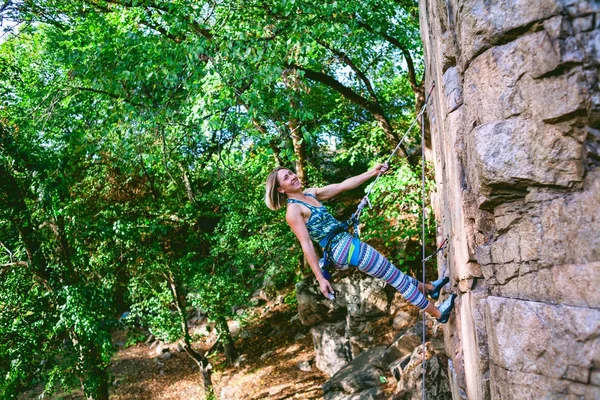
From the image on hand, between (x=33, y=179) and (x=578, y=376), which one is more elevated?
(x=33, y=179)

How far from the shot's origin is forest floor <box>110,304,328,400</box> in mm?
10648

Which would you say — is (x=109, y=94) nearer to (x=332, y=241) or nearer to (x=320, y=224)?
(x=320, y=224)

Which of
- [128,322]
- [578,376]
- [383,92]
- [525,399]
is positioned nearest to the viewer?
[578,376]

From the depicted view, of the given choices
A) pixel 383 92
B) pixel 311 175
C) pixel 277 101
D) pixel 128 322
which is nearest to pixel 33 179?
pixel 128 322

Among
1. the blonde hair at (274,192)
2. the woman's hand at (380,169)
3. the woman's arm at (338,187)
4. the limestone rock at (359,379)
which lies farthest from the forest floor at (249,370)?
the woman's hand at (380,169)

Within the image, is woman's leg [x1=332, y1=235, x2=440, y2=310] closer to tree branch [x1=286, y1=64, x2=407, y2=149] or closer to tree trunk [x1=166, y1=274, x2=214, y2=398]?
tree branch [x1=286, y1=64, x2=407, y2=149]

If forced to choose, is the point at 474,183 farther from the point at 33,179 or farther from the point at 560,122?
the point at 33,179

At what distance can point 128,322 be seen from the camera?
8367 millimetres

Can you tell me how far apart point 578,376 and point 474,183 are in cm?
108

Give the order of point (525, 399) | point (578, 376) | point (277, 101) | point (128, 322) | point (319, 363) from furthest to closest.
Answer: point (319, 363) → point (128, 322) → point (277, 101) → point (525, 399) → point (578, 376)

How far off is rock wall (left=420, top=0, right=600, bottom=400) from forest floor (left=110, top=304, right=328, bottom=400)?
774 centimetres

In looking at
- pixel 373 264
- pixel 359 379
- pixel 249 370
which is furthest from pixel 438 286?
pixel 249 370

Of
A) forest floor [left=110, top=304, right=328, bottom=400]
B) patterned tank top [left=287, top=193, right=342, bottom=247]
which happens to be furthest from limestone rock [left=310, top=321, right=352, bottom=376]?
patterned tank top [left=287, top=193, right=342, bottom=247]

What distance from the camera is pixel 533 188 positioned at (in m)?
2.34
